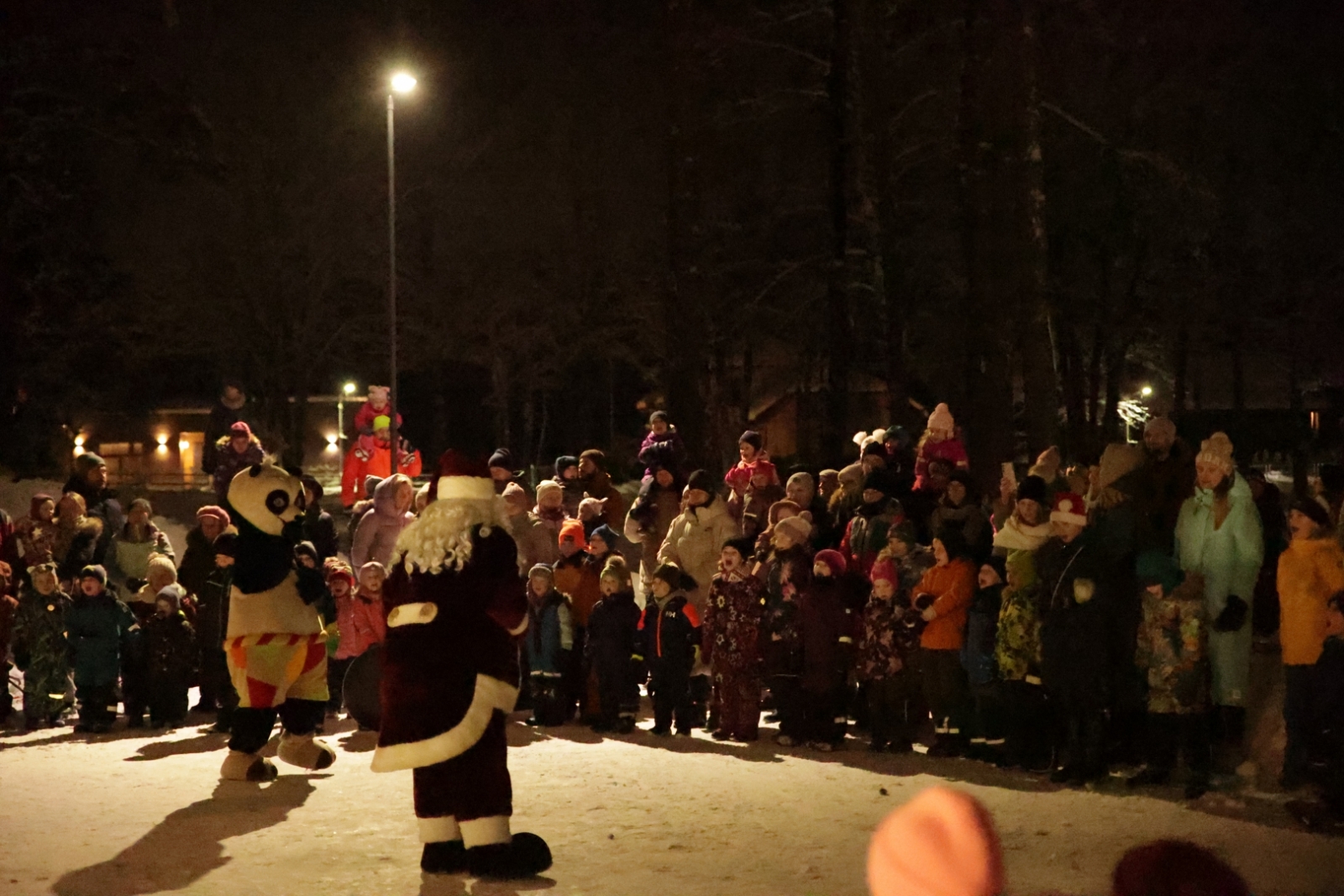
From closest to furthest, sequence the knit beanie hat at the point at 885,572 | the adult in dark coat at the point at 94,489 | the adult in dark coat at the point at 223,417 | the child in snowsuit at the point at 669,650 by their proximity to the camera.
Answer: the knit beanie hat at the point at 885,572, the child in snowsuit at the point at 669,650, the adult in dark coat at the point at 223,417, the adult in dark coat at the point at 94,489

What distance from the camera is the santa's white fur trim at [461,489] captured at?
317 inches

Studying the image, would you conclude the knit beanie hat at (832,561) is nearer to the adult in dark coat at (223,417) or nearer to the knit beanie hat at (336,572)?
the knit beanie hat at (336,572)

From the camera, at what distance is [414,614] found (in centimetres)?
779

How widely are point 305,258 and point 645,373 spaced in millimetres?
12836

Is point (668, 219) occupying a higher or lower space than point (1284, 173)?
lower

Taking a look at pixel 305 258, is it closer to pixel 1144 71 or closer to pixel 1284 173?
pixel 1144 71

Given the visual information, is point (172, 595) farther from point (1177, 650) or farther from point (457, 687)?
point (1177, 650)

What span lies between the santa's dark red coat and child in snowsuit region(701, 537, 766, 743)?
4.29 meters

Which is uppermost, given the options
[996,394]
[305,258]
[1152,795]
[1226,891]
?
[305,258]

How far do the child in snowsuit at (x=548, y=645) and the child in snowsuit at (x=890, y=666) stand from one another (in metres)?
2.69

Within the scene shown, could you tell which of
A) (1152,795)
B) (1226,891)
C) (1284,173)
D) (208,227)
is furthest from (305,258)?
(1226,891)

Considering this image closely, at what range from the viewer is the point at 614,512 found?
15555 millimetres

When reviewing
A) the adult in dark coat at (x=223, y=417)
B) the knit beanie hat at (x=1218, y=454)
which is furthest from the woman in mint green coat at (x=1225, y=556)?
the adult in dark coat at (x=223, y=417)

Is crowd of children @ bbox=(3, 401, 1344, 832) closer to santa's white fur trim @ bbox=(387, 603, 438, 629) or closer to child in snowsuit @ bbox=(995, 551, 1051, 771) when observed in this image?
child in snowsuit @ bbox=(995, 551, 1051, 771)
